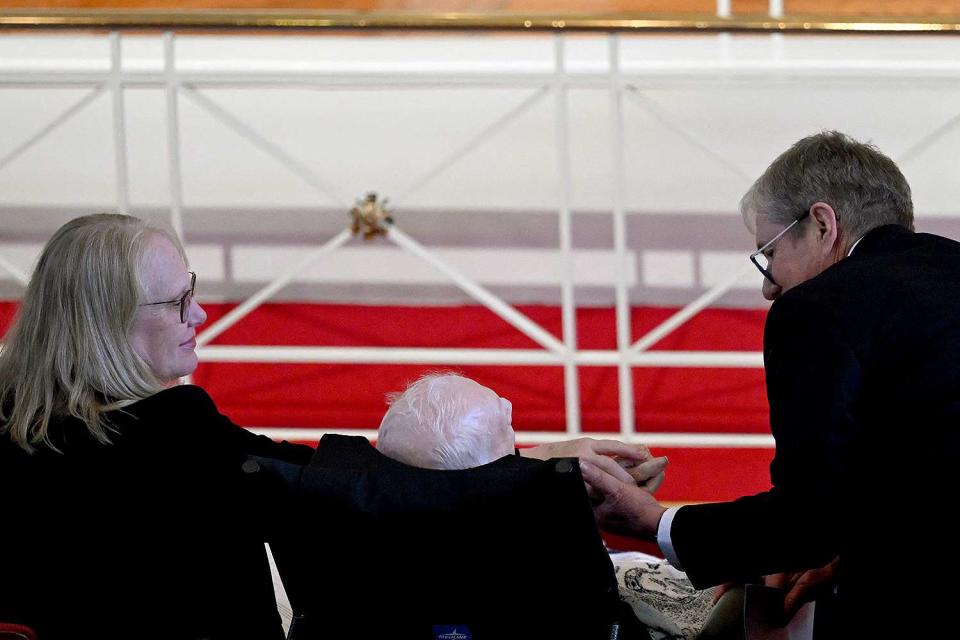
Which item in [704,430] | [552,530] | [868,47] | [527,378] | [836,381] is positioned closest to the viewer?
[552,530]

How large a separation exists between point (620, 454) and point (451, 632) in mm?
660

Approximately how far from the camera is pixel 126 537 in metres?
1.59

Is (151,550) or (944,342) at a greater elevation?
(944,342)

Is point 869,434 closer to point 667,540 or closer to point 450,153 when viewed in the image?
point 667,540

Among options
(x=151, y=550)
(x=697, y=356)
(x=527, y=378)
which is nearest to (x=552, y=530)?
(x=151, y=550)

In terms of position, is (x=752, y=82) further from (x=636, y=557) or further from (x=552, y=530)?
(x=552, y=530)

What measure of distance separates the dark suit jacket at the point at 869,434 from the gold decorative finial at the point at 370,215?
1.90 metres

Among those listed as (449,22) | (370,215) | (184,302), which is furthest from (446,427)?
(370,215)

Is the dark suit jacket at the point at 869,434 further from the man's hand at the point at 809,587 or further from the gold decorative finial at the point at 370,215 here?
the gold decorative finial at the point at 370,215

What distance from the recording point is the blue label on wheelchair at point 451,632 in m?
1.52

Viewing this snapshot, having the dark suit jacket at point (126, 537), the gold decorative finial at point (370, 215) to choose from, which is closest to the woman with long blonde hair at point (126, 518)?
the dark suit jacket at point (126, 537)

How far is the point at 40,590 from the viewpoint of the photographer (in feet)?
5.31

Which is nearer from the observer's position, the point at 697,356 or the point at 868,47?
the point at 697,356

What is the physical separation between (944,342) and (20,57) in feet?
12.3
